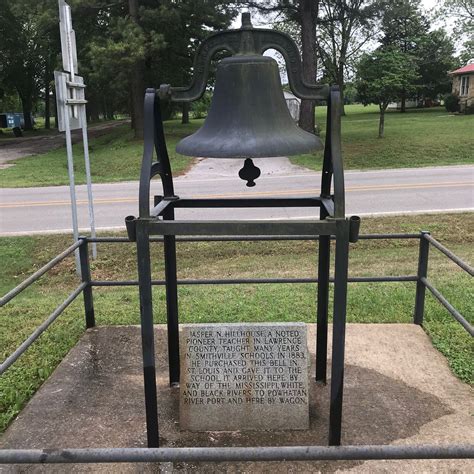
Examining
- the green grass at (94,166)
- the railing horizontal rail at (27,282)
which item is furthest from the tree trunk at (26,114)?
the railing horizontal rail at (27,282)

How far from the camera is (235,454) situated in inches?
72.9

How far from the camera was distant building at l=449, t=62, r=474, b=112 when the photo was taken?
39.5 meters

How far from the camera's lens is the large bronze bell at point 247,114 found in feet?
9.55

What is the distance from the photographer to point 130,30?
21.8m

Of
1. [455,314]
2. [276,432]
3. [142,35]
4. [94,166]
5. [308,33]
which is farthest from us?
[142,35]

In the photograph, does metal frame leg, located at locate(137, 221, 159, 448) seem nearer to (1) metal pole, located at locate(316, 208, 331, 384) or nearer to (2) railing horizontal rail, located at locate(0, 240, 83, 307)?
(2) railing horizontal rail, located at locate(0, 240, 83, 307)

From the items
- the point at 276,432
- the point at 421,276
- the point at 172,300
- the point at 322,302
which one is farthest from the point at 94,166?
the point at 276,432

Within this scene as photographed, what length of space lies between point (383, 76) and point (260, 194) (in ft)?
31.9

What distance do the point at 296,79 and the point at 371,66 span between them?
1989 centimetres

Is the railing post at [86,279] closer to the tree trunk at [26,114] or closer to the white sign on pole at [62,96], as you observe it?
the white sign on pole at [62,96]

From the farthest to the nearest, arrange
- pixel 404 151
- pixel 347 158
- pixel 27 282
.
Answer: pixel 404 151 < pixel 347 158 < pixel 27 282

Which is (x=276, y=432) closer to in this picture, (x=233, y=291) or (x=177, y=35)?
(x=233, y=291)

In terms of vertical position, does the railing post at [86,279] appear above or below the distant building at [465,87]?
below

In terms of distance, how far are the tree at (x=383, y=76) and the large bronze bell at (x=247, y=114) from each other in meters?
19.0
